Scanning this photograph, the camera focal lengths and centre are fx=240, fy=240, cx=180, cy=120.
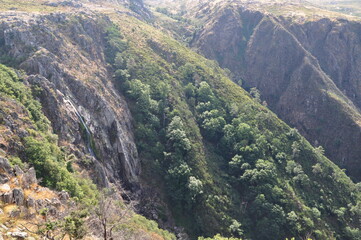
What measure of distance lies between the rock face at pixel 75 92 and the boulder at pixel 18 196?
23588mm

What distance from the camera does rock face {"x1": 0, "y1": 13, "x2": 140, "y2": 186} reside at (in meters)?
52.2

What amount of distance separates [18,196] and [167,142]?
5229 centimetres

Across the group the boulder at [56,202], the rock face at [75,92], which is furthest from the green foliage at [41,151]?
the boulder at [56,202]

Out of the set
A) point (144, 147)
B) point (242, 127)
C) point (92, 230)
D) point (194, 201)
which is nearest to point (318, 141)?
point (242, 127)

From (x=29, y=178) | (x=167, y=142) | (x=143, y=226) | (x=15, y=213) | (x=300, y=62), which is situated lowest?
(x=143, y=226)

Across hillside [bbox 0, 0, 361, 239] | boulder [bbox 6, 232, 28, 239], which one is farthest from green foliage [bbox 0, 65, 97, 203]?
boulder [bbox 6, 232, 28, 239]

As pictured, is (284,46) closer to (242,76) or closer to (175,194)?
(242,76)

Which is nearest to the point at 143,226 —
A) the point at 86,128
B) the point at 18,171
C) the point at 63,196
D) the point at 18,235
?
the point at 63,196

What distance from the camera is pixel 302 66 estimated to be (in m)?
139

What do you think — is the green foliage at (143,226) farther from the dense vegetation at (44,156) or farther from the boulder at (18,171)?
the boulder at (18,171)

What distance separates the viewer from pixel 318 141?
389ft

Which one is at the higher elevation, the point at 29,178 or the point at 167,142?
the point at 29,178

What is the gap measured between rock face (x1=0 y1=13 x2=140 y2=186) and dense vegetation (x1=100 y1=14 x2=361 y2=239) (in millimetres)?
7742

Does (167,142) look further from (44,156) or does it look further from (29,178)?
(29,178)
